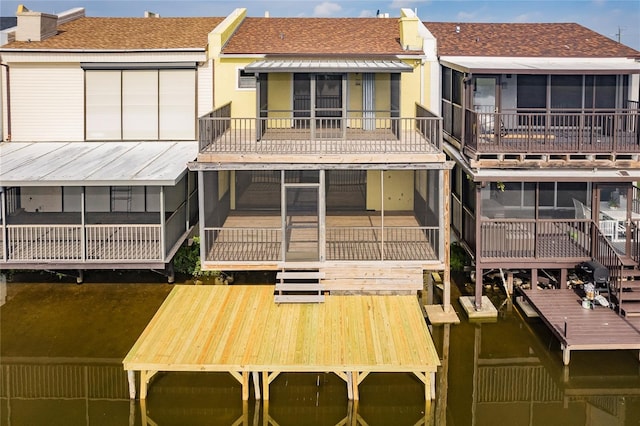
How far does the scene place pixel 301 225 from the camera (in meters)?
19.1

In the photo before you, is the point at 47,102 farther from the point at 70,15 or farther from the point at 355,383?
the point at 355,383

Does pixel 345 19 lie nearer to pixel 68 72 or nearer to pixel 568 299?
pixel 68 72

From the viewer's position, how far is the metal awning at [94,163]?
16875 millimetres

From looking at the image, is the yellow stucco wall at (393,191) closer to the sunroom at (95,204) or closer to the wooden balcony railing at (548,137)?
the wooden balcony railing at (548,137)

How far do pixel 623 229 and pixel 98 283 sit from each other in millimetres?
15634

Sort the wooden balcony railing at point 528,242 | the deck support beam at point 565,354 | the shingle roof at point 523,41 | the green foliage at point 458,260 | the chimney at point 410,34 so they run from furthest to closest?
the chimney at point 410,34 < the shingle roof at point 523,41 < the green foliage at point 458,260 < the wooden balcony railing at point 528,242 < the deck support beam at point 565,354

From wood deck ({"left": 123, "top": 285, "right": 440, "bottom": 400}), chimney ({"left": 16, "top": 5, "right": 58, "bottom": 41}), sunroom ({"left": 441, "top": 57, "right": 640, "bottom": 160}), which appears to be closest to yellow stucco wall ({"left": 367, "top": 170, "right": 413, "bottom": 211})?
sunroom ({"left": 441, "top": 57, "right": 640, "bottom": 160})

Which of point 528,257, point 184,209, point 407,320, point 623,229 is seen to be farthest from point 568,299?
point 184,209

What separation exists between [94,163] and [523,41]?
15.1 m

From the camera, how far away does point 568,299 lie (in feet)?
55.7

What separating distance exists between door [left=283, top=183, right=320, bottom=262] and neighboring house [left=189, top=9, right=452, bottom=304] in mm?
42

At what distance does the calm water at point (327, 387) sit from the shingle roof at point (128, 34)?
32.7ft

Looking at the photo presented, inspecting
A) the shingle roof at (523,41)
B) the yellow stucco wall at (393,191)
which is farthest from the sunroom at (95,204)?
the shingle roof at (523,41)

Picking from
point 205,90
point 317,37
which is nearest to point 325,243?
point 205,90
